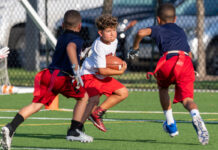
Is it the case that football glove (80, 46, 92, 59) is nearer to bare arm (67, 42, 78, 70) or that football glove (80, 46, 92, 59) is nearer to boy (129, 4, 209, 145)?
boy (129, 4, 209, 145)

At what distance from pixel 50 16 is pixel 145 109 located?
8.74 meters

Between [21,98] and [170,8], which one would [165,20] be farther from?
[21,98]

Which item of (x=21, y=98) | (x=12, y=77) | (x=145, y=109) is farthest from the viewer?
(x=12, y=77)

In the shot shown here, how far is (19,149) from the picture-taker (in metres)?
6.63

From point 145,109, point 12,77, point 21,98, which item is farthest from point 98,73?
point 12,77

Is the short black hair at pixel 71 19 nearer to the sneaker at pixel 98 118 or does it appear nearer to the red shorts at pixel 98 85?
the red shorts at pixel 98 85

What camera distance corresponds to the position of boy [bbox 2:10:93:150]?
697 centimetres

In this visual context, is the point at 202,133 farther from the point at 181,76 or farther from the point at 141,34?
the point at 141,34

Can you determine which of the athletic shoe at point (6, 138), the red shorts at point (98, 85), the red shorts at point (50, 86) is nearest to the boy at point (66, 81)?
the red shorts at point (50, 86)

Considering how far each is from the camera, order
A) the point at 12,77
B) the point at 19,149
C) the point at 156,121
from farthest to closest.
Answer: the point at 12,77 → the point at 156,121 → the point at 19,149

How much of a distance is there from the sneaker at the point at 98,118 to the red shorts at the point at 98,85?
228mm

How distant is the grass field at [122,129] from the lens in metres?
6.92

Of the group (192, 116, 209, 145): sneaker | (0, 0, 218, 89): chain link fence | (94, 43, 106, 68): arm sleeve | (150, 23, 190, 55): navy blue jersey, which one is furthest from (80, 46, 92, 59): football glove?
(0, 0, 218, 89): chain link fence

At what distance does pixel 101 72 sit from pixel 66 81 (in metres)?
0.69
